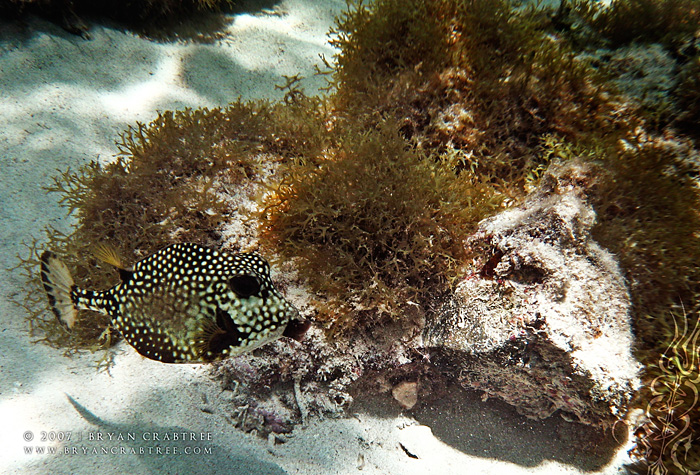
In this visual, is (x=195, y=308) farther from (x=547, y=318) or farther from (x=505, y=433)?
(x=505, y=433)

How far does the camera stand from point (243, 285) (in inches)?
95.3

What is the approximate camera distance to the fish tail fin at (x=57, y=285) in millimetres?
2676

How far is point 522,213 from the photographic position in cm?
297

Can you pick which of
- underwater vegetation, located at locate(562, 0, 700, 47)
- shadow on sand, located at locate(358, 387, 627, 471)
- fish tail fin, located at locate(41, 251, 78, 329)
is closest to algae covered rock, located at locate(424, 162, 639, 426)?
shadow on sand, located at locate(358, 387, 627, 471)

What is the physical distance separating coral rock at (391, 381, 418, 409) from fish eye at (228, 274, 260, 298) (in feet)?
5.31

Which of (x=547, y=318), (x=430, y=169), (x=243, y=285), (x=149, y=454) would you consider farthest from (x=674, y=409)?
(x=149, y=454)

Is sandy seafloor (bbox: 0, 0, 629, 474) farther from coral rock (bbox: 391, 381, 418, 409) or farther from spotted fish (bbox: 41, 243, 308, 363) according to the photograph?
spotted fish (bbox: 41, 243, 308, 363)

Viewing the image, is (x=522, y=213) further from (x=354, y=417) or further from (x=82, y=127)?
(x=82, y=127)

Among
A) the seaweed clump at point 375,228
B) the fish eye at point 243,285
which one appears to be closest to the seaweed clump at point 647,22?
the seaweed clump at point 375,228

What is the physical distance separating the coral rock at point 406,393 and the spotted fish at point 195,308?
1.25m

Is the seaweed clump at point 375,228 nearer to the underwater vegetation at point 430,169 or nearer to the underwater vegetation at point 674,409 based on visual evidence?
the underwater vegetation at point 430,169

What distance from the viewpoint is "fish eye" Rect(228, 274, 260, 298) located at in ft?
7.91

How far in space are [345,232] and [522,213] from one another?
59.8 inches

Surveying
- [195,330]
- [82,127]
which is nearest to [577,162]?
[195,330]
